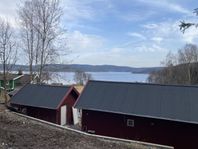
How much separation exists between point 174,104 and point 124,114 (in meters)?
3.20

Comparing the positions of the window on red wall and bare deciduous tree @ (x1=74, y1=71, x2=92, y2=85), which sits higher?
bare deciduous tree @ (x1=74, y1=71, x2=92, y2=85)

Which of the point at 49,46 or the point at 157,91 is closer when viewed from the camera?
the point at 157,91

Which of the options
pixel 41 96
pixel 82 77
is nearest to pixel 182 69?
pixel 82 77

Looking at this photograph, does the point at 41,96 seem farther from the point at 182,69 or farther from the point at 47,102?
the point at 182,69

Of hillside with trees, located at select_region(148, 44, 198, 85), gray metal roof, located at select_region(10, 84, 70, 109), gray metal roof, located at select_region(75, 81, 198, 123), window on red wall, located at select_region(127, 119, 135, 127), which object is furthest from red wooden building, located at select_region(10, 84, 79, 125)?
hillside with trees, located at select_region(148, 44, 198, 85)

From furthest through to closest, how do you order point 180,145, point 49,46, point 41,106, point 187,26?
1. point 49,46
2. point 41,106
3. point 180,145
4. point 187,26

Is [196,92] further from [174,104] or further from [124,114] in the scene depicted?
[124,114]

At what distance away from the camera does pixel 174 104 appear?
1895cm

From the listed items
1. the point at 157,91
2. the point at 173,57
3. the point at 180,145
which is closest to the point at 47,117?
the point at 157,91

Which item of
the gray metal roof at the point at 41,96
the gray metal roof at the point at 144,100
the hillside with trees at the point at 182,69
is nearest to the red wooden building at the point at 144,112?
the gray metal roof at the point at 144,100

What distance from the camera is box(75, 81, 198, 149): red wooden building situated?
703 inches

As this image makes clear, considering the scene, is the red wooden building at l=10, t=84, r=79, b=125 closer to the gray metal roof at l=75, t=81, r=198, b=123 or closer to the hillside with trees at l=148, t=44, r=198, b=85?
the gray metal roof at l=75, t=81, r=198, b=123

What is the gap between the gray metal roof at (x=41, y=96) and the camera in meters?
25.3

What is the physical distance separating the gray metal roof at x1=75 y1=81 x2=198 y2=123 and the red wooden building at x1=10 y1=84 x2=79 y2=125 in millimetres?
3537
